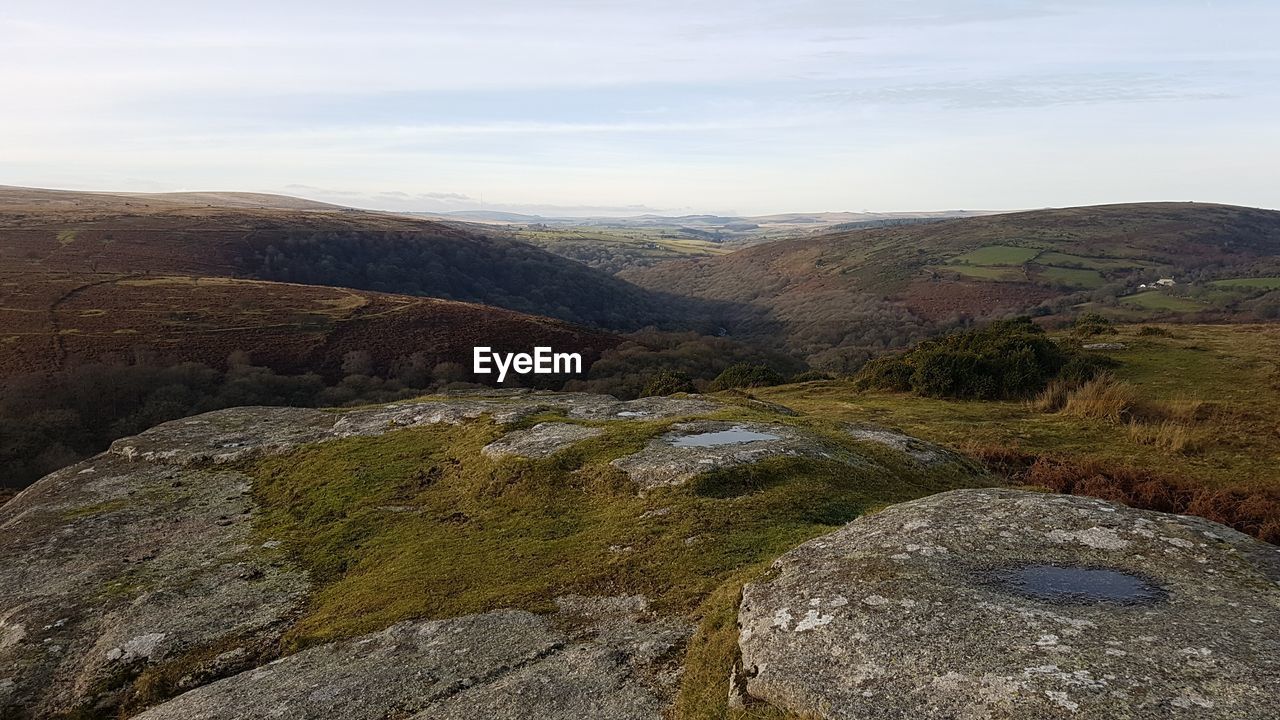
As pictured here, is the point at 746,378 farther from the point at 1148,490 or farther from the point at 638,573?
the point at 638,573

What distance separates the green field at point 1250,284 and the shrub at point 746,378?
103 metres

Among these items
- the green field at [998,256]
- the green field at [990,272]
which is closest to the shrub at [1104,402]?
the green field at [990,272]

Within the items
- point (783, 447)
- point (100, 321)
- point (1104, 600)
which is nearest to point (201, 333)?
point (100, 321)

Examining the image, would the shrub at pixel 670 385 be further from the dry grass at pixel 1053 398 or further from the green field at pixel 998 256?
the green field at pixel 998 256

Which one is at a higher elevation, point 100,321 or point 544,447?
point 544,447

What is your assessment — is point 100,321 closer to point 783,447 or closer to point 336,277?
point 336,277

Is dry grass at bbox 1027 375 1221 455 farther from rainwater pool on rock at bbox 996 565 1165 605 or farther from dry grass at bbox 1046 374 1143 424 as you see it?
rainwater pool on rock at bbox 996 565 1165 605

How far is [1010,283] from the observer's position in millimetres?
132875

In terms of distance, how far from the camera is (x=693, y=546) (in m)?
11.4

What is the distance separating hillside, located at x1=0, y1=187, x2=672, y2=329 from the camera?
309 ft

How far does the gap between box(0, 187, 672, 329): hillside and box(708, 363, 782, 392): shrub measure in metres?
83.1

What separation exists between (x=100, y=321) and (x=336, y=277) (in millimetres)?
59607

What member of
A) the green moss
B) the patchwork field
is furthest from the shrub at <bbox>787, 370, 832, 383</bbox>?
the green moss

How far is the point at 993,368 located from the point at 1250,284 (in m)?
110
